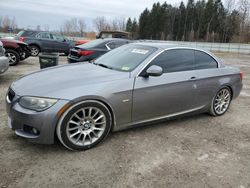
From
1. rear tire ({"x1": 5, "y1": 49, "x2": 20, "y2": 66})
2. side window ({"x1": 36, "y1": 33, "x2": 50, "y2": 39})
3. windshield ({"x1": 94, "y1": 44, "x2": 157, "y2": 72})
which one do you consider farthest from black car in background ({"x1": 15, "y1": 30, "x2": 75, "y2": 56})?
windshield ({"x1": 94, "y1": 44, "x2": 157, "y2": 72})

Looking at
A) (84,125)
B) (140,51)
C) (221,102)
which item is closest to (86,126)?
(84,125)

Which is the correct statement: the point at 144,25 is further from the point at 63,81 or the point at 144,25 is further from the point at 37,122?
the point at 37,122

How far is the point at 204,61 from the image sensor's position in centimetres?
455

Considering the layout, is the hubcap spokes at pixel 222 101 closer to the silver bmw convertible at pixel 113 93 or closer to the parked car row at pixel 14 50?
the silver bmw convertible at pixel 113 93

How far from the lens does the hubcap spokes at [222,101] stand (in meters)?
4.82

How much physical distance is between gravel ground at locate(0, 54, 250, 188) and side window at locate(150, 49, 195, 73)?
1020 mm

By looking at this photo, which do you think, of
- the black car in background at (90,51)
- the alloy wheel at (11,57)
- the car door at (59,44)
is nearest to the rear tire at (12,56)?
the alloy wheel at (11,57)

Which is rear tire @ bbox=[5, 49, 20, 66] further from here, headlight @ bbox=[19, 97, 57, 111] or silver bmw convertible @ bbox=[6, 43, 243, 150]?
headlight @ bbox=[19, 97, 57, 111]

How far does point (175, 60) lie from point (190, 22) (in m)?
72.4

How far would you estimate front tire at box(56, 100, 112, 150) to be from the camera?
306 cm

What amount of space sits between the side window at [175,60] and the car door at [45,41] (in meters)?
11.4

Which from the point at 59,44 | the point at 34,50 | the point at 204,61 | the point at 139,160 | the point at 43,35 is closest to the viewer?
the point at 139,160

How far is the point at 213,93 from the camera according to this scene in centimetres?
460

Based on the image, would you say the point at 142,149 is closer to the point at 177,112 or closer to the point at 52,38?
the point at 177,112
